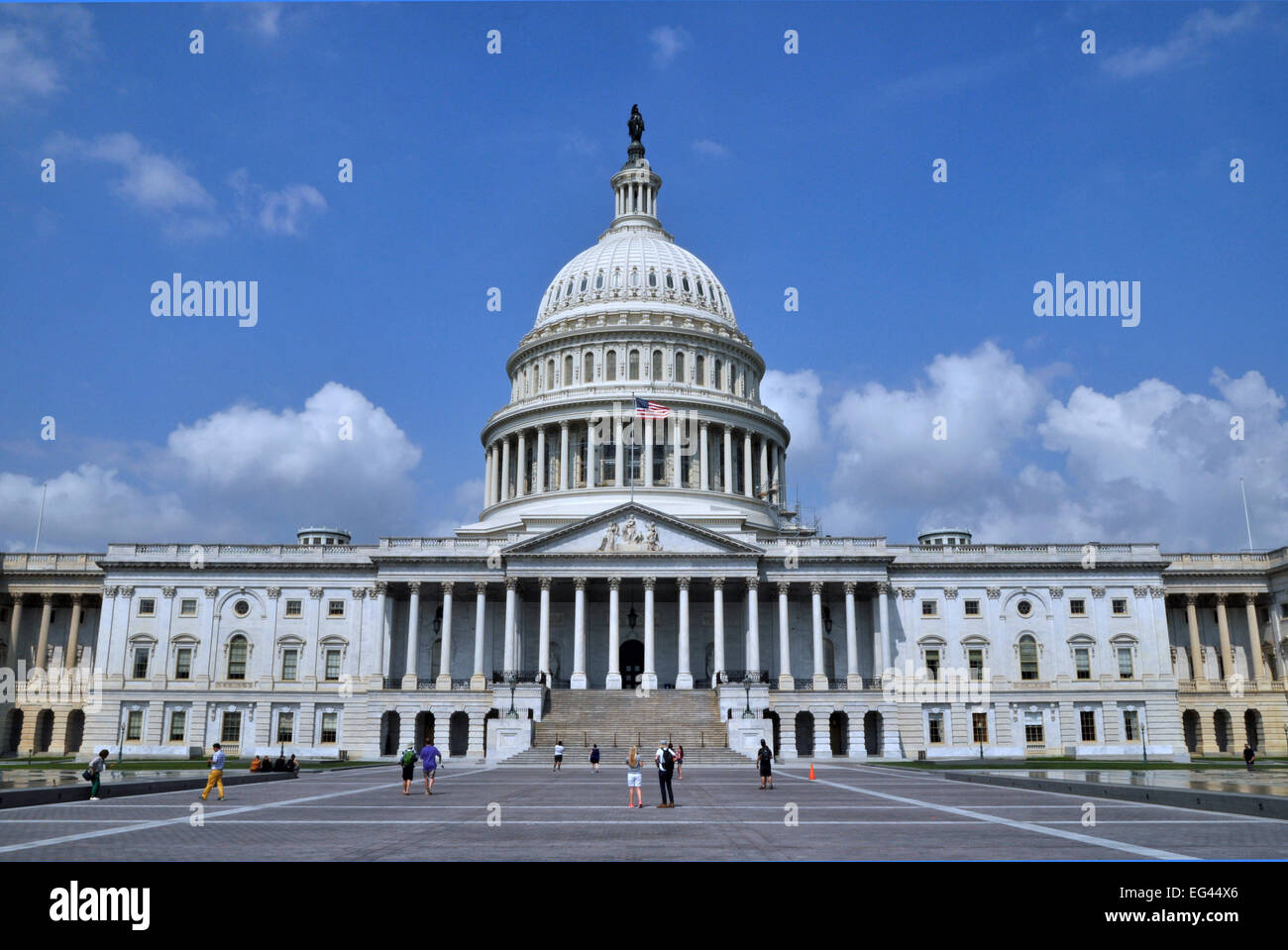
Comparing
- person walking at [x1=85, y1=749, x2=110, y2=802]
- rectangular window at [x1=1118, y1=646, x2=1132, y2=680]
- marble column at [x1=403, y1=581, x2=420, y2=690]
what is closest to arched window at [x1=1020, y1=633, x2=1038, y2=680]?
rectangular window at [x1=1118, y1=646, x2=1132, y2=680]

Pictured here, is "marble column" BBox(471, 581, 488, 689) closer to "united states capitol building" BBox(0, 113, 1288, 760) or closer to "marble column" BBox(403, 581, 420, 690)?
"united states capitol building" BBox(0, 113, 1288, 760)

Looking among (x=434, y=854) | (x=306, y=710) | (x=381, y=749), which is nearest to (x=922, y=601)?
(x=381, y=749)

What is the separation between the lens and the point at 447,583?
7456cm

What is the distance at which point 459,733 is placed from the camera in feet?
240

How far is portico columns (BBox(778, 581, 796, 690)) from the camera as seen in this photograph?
70.2 metres

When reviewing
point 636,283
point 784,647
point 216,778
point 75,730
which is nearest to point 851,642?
point 784,647

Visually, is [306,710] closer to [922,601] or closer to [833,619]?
[833,619]

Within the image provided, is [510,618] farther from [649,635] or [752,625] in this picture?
[752,625]

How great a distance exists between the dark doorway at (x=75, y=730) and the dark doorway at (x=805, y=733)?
52666 mm

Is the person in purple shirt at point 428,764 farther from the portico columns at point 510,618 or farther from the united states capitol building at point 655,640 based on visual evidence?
the portico columns at point 510,618

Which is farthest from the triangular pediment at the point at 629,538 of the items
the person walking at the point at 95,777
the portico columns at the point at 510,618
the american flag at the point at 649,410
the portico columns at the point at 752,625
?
the person walking at the point at 95,777

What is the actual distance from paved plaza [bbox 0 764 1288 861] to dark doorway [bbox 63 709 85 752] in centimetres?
5238

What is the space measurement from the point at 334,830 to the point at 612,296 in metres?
81.3
